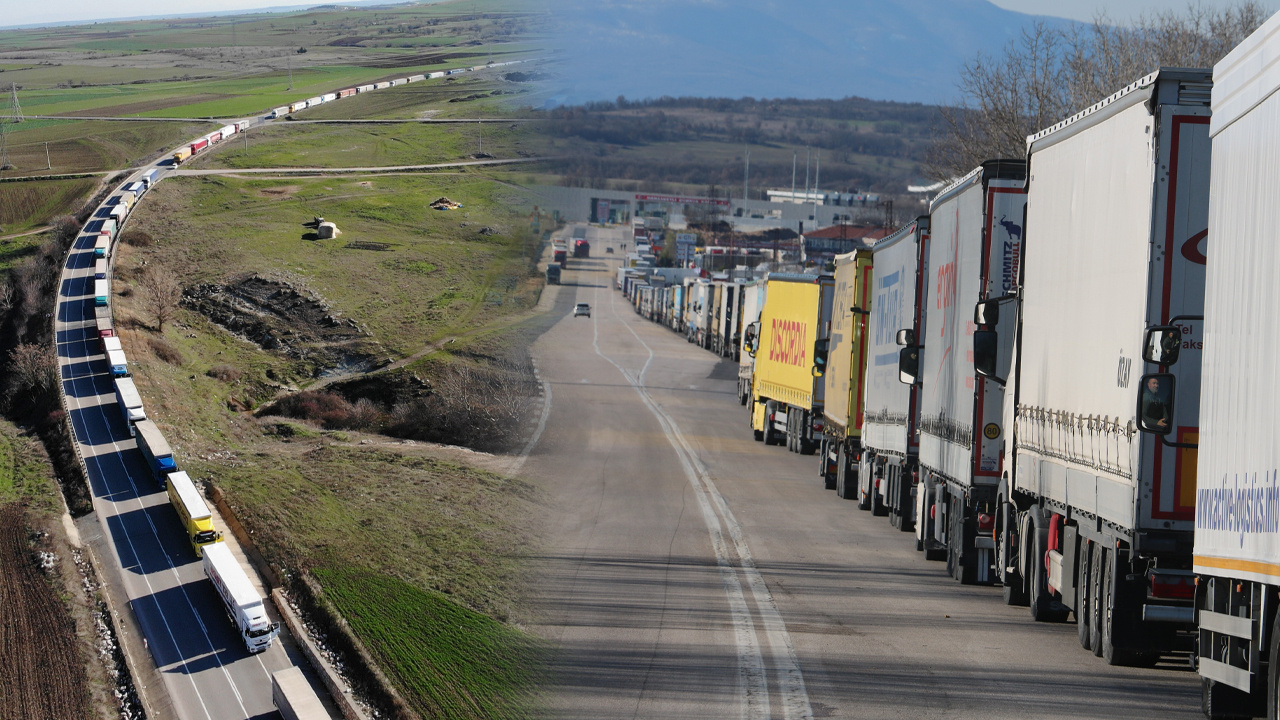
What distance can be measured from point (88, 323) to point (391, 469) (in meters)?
55.6

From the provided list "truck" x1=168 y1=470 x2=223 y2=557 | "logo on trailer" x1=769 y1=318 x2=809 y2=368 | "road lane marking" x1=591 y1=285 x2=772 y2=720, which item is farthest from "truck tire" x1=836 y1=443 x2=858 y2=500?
"truck" x1=168 y1=470 x2=223 y2=557

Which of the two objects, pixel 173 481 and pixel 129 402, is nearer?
pixel 173 481

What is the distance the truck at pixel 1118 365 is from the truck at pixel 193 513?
39.0 metres

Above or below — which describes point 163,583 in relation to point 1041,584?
below

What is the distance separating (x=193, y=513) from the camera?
45.8 meters

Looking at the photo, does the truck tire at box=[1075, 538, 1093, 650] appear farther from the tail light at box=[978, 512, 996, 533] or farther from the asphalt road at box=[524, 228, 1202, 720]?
the tail light at box=[978, 512, 996, 533]

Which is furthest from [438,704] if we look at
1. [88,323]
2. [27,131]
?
[27,131]

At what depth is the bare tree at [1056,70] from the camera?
4972 centimetres

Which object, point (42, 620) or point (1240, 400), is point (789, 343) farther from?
point (42, 620)

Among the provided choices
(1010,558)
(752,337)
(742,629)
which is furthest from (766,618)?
(752,337)

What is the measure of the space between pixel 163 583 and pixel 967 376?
133 feet

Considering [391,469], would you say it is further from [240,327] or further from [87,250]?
[87,250]

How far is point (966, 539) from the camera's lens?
14883mm

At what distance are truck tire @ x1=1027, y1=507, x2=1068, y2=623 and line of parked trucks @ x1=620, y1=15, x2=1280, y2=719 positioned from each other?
0.03 m
